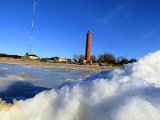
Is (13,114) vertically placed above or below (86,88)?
below

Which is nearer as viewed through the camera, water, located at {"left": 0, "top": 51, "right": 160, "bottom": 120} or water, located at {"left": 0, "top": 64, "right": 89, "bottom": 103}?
water, located at {"left": 0, "top": 51, "right": 160, "bottom": 120}

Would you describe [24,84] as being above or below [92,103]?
below

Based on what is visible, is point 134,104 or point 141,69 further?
point 141,69

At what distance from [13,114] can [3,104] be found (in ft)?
0.65

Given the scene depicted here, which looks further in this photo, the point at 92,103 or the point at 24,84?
the point at 24,84

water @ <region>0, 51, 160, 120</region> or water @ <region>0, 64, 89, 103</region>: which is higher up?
water @ <region>0, 51, 160, 120</region>

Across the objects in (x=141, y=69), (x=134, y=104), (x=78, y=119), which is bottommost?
(x=78, y=119)

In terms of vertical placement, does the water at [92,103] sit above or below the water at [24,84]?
above

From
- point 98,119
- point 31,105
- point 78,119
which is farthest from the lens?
point 31,105

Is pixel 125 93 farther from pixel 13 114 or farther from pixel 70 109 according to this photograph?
pixel 13 114

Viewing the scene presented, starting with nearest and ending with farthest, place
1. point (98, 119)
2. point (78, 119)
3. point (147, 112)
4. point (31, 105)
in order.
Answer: point (147, 112)
point (98, 119)
point (78, 119)
point (31, 105)

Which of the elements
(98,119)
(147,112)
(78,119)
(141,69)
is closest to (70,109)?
(78,119)

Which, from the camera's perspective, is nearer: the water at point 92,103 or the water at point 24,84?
the water at point 92,103

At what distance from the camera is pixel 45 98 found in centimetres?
482
